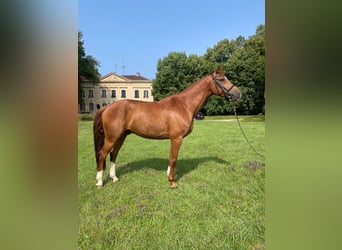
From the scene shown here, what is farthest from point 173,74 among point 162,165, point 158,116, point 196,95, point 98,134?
point 98,134

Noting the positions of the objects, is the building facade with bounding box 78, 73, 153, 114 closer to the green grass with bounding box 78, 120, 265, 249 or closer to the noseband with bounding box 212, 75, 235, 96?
the green grass with bounding box 78, 120, 265, 249

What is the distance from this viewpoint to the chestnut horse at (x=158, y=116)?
10.3 feet

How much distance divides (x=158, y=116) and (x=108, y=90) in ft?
Answer: 2.55

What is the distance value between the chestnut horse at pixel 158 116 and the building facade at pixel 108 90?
0.24 m

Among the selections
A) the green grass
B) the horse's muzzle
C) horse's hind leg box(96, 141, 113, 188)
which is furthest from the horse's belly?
the horse's muzzle

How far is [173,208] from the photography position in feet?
8.14

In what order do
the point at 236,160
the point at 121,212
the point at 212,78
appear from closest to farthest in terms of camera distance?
the point at 121,212, the point at 212,78, the point at 236,160

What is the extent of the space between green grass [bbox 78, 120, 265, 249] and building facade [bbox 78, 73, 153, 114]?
0.90 feet

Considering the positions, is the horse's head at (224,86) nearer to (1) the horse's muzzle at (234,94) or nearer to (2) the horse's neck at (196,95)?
(1) the horse's muzzle at (234,94)

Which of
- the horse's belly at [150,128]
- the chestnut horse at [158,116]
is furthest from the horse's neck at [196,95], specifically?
the horse's belly at [150,128]
